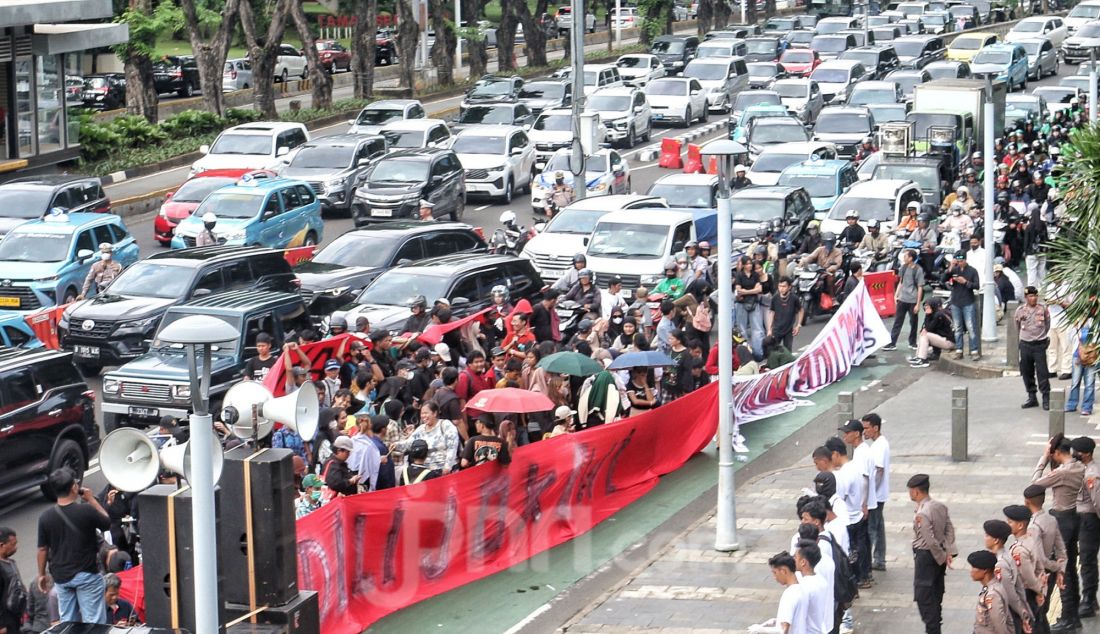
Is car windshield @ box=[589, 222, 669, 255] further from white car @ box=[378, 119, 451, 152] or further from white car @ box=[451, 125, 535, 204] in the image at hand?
white car @ box=[378, 119, 451, 152]

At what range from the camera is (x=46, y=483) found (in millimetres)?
17047

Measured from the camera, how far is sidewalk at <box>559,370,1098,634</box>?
13.6 metres

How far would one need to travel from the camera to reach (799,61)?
190ft

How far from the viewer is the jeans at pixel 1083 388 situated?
1938 centimetres

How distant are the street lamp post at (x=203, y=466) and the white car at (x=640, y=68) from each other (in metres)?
47.6

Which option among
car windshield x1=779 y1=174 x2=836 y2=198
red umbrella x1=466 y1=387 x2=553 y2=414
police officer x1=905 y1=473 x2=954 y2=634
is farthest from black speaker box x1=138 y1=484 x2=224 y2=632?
car windshield x1=779 y1=174 x2=836 y2=198

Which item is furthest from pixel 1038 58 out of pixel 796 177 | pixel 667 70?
pixel 796 177

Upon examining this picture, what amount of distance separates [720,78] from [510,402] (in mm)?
38431

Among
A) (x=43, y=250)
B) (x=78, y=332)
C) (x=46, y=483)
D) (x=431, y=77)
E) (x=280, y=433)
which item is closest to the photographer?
(x=280, y=433)

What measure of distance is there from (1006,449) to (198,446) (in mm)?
11602

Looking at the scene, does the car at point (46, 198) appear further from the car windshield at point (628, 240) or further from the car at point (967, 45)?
the car at point (967, 45)

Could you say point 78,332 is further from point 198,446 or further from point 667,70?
point 667,70

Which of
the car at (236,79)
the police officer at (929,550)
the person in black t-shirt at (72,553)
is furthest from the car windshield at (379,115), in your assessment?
the police officer at (929,550)

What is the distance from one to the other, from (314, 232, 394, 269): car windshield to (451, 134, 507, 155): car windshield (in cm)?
1236
